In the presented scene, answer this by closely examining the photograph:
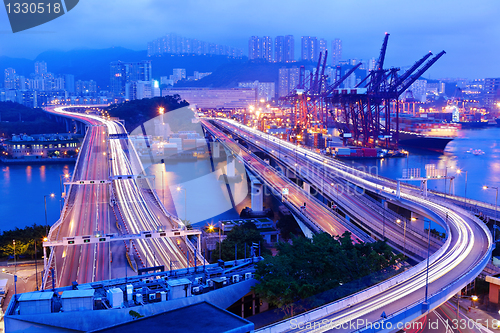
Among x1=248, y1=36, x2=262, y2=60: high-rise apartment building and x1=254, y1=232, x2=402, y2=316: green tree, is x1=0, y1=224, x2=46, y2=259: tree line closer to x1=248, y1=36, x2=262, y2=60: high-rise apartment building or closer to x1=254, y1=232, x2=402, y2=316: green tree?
x1=254, y1=232, x2=402, y2=316: green tree

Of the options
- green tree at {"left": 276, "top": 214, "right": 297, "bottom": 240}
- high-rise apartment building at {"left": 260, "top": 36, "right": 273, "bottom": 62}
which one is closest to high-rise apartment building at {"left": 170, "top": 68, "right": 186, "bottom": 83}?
high-rise apartment building at {"left": 260, "top": 36, "right": 273, "bottom": 62}

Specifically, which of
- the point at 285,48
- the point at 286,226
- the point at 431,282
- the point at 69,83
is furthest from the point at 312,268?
the point at 285,48

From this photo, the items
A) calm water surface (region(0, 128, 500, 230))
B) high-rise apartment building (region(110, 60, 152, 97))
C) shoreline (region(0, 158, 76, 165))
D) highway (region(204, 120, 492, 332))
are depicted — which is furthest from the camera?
high-rise apartment building (region(110, 60, 152, 97))

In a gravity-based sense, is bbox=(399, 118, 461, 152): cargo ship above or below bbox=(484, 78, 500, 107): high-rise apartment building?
below

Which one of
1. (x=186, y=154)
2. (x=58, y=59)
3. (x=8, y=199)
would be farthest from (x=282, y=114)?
(x=58, y=59)

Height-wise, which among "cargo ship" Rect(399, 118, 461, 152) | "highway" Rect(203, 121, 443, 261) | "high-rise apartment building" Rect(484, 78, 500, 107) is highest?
"high-rise apartment building" Rect(484, 78, 500, 107)
